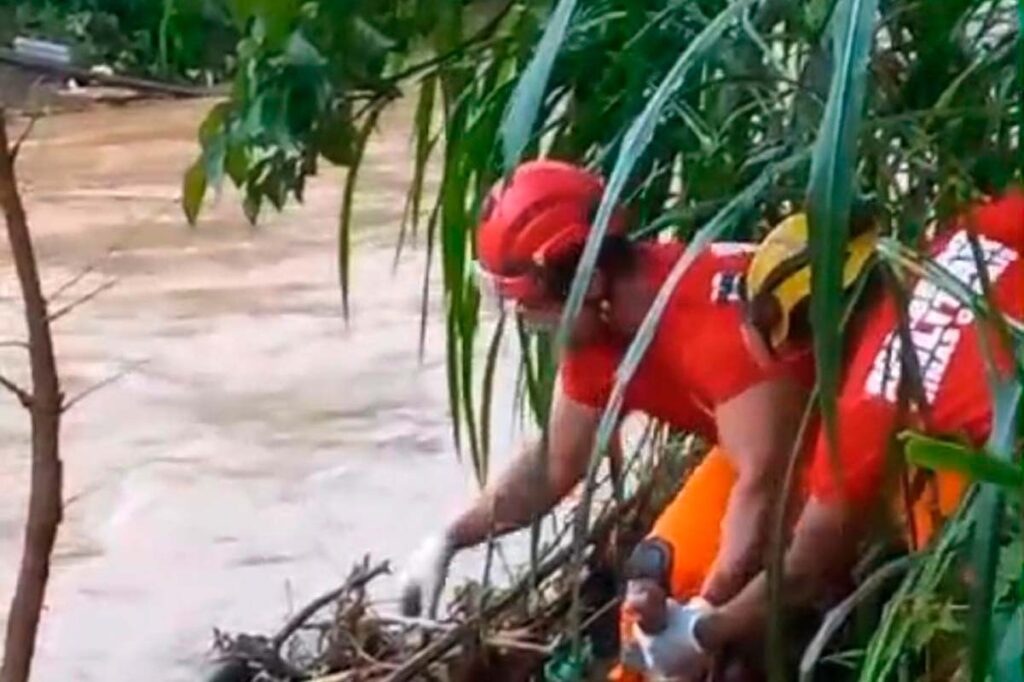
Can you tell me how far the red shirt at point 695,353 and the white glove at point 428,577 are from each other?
40cm

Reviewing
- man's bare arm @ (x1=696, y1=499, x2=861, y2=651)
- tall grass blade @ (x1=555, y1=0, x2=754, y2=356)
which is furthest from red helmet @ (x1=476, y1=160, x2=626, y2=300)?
tall grass blade @ (x1=555, y1=0, x2=754, y2=356)

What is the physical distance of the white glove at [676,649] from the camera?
2297 millimetres

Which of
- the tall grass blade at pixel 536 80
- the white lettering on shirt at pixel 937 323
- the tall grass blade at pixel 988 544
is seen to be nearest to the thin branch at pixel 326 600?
the white lettering on shirt at pixel 937 323

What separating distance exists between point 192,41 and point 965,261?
25.7 inches

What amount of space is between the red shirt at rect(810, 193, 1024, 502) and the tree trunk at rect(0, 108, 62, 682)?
2.19 feet

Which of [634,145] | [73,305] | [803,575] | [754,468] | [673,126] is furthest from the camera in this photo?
[73,305]

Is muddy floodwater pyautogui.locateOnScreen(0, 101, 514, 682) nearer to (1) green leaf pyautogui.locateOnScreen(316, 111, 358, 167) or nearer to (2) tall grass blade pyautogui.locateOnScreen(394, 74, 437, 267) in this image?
(2) tall grass blade pyautogui.locateOnScreen(394, 74, 437, 267)

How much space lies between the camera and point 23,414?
561 cm

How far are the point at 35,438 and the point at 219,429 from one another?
3.20m

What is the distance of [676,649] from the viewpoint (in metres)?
2.31

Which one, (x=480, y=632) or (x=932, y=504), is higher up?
(x=932, y=504)

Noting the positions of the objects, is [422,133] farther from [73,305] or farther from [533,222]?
[73,305]

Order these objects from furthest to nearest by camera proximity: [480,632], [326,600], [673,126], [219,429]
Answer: [219,429] → [326,600] → [480,632] → [673,126]

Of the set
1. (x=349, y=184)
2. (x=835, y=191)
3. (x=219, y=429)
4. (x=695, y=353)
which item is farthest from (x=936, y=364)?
(x=219, y=429)
